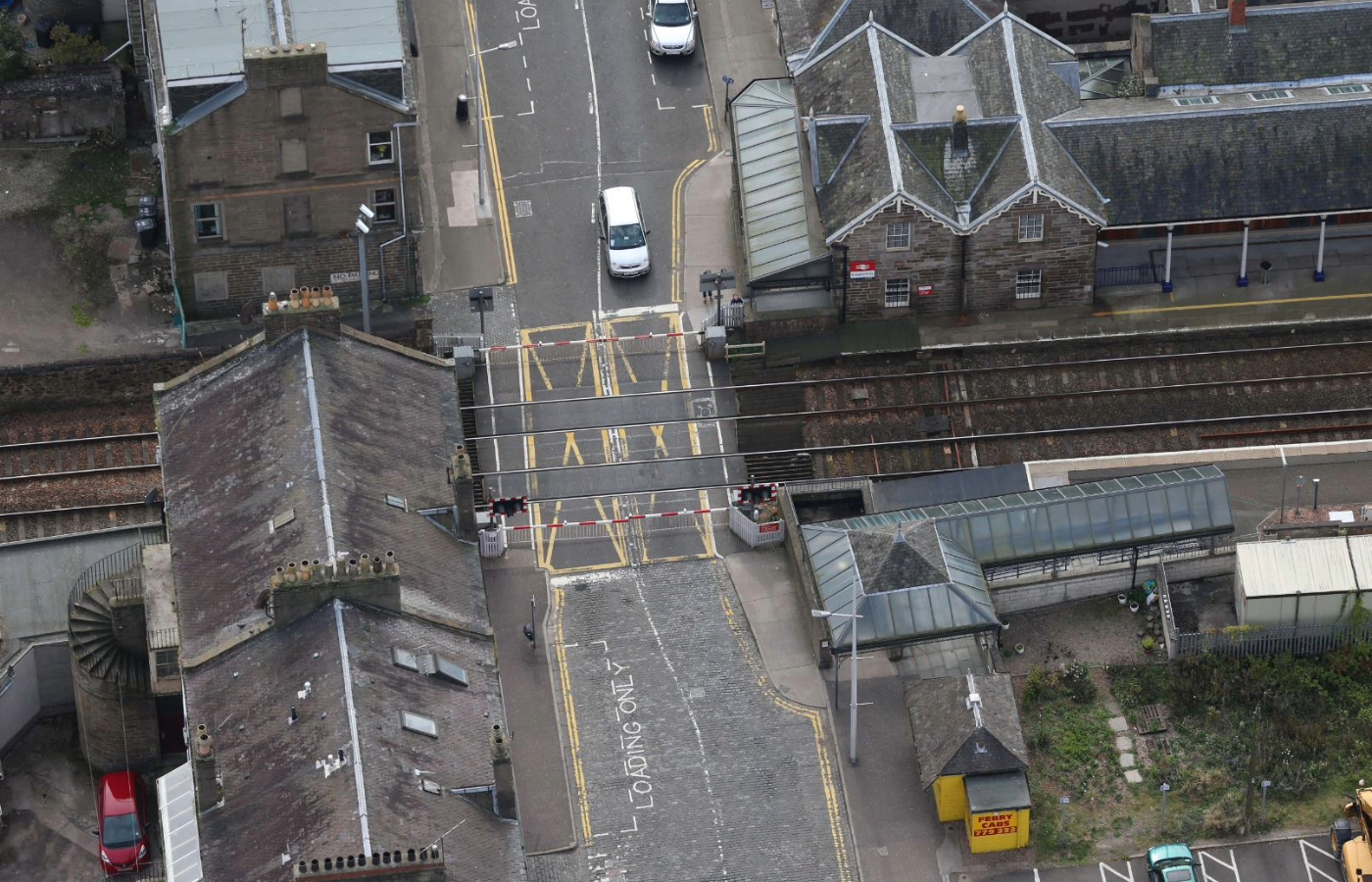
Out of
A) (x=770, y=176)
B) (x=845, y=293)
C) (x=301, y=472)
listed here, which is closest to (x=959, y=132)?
(x=845, y=293)

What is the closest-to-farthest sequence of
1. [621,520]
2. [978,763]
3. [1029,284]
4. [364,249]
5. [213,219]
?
1. [978,763]
2. [621,520]
3. [364,249]
4. [213,219]
5. [1029,284]

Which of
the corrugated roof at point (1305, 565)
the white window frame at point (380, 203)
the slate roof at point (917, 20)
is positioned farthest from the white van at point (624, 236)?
the corrugated roof at point (1305, 565)

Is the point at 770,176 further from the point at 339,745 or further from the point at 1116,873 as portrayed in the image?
Answer: the point at 339,745

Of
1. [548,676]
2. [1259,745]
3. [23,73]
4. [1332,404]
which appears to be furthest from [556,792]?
[23,73]

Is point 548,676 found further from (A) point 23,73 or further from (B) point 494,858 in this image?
(A) point 23,73

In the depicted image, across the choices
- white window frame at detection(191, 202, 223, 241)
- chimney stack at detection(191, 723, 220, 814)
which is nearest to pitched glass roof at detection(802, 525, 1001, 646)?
chimney stack at detection(191, 723, 220, 814)

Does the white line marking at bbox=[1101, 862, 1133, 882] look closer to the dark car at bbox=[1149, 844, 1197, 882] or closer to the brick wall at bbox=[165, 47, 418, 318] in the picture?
the dark car at bbox=[1149, 844, 1197, 882]

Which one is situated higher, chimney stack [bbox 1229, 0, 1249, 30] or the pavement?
chimney stack [bbox 1229, 0, 1249, 30]
